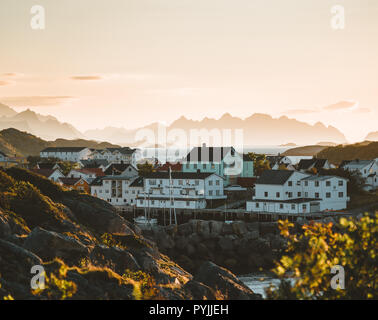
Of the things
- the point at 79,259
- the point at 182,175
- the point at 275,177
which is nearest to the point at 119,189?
the point at 182,175

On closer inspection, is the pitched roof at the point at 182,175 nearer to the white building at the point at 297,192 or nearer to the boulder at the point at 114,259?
the white building at the point at 297,192

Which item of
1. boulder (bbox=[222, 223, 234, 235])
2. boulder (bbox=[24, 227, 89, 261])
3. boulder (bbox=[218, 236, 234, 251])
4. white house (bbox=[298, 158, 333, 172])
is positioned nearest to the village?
white house (bbox=[298, 158, 333, 172])

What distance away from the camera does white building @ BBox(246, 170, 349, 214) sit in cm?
7762

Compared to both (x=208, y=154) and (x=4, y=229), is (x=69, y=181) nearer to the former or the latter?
(x=208, y=154)

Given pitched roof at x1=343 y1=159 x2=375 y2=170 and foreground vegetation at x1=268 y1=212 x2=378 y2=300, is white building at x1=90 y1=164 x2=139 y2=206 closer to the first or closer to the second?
pitched roof at x1=343 y1=159 x2=375 y2=170

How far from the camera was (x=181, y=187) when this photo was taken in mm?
87125

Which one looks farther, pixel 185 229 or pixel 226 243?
pixel 185 229

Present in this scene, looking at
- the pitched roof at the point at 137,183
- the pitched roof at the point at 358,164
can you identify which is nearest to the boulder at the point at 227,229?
the pitched roof at the point at 137,183

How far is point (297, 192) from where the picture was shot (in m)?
80.3

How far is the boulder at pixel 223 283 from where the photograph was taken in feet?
86.0

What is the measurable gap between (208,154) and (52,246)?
76.6 metres

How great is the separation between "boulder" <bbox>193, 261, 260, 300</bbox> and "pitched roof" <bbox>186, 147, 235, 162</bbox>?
73.0 metres

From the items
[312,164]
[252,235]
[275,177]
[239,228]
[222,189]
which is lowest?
[252,235]
